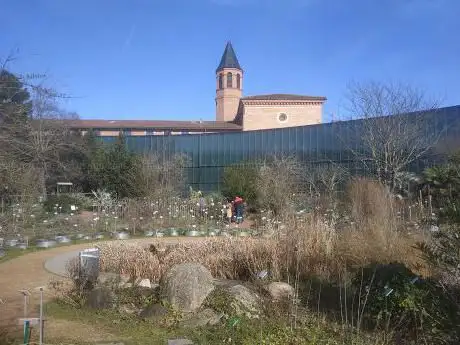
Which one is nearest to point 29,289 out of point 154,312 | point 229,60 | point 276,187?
point 154,312

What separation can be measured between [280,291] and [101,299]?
2061 mm

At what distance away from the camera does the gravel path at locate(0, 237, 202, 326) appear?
19.0ft

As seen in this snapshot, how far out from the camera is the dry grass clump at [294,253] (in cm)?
669

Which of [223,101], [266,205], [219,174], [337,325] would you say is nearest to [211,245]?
[337,325]

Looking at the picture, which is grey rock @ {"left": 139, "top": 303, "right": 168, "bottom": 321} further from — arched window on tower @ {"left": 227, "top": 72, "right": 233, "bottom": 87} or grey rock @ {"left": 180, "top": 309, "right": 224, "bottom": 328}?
arched window on tower @ {"left": 227, "top": 72, "right": 233, "bottom": 87}

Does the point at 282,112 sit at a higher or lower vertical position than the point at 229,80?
lower

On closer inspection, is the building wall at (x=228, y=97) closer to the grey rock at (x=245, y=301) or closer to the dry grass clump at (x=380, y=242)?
the dry grass clump at (x=380, y=242)

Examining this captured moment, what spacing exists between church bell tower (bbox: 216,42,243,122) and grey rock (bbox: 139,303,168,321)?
63.6 m

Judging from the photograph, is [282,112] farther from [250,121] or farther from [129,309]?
[129,309]

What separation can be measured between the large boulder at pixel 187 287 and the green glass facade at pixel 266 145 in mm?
17992

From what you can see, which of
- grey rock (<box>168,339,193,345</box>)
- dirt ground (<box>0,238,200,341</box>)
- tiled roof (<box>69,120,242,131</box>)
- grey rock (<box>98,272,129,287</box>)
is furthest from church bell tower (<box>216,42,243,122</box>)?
grey rock (<box>168,339,193,345</box>)

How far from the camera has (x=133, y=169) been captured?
22.9 meters

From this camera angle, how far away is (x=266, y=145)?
30.4 m

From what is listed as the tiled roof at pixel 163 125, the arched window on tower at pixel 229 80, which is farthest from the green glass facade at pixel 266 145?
the arched window on tower at pixel 229 80
